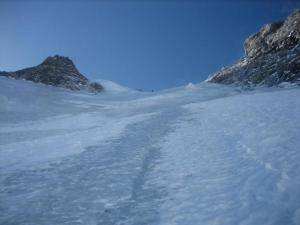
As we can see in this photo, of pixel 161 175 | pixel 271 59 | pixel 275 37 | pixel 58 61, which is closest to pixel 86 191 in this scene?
pixel 161 175

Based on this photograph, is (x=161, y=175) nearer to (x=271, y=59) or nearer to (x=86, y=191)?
(x=86, y=191)

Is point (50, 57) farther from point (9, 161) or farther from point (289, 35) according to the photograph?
point (9, 161)

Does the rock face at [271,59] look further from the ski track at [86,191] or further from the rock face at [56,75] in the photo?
the ski track at [86,191]

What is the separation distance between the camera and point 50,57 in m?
52.6

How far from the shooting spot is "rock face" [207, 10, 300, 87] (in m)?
30.0

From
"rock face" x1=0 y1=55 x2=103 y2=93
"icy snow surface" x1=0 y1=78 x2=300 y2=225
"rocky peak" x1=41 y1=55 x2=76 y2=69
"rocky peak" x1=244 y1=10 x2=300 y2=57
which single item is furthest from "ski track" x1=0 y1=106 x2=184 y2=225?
"rocky peak" x1=41 y1=55 x2=76 y2=69

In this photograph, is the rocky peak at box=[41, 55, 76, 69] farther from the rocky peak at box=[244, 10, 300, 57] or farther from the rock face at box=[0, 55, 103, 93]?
the rocky peak at box=[244, 10, 300, 57]

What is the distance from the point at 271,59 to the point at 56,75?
28106 millimetres

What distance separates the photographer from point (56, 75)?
4388cm

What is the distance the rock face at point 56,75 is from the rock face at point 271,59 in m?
18.9

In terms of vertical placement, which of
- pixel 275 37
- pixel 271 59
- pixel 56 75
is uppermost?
pixel 275 37

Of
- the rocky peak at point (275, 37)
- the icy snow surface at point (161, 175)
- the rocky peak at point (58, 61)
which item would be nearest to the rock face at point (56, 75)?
the rocky peak at point (58, 61)

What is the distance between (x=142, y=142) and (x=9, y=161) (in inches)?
164

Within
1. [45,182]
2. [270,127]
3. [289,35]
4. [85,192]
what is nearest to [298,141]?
[270,127]
